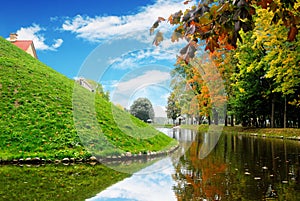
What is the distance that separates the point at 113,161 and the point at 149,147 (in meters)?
2.42

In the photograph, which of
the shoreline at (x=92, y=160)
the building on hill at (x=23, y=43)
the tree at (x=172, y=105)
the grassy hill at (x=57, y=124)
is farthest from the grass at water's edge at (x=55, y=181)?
the building on hill at (x=23, y=43)

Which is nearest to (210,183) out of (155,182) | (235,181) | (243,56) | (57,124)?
(235,181)

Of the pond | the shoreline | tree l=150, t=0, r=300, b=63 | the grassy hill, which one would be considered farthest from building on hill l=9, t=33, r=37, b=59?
tree l=150, t=0, r=300, b=63

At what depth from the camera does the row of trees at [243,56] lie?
7.78ft

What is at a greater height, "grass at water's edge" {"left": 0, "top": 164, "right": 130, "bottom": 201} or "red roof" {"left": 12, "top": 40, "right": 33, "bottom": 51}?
"red roof" {"left": 12, "top": 40, "right": 33, "bottom": 51}

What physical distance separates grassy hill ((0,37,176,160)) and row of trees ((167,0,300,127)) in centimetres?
210

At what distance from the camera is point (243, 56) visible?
2466 cm

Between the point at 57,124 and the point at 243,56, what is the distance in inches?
708

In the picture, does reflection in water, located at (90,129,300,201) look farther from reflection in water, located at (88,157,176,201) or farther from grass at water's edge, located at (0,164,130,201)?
grass at water's edge, located at (0,164,130,201)

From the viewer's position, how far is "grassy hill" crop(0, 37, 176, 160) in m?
9.23

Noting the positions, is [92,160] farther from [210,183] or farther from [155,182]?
[210,183]

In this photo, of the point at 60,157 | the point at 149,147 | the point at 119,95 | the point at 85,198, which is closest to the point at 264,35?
the point at 149,147

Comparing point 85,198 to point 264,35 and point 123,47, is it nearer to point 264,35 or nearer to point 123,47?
point 123,47

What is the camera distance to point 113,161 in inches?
351
